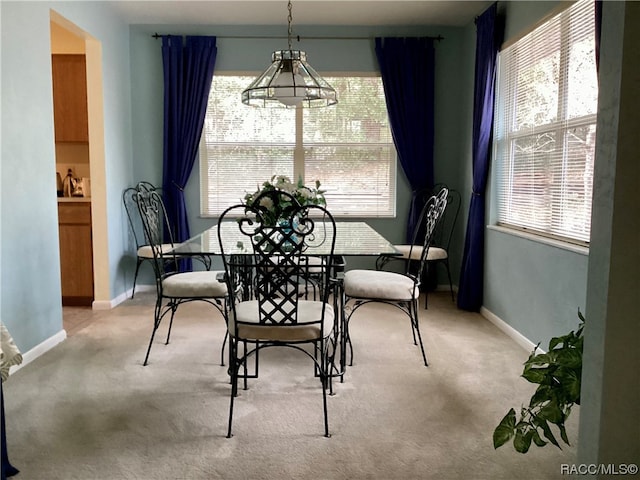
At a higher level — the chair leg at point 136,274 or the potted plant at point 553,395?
the potted plant at point 553,395

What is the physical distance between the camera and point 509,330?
3.84 meters

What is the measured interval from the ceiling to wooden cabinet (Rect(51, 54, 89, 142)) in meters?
0.64

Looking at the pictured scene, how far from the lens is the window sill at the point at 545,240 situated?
9.53 ft

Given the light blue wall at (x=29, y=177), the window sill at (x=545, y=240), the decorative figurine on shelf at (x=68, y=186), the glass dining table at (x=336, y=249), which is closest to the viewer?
the glass dining table at (x=336, y=249)

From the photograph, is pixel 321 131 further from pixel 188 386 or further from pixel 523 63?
pixel 188 386

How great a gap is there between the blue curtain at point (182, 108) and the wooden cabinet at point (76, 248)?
2.71 ft

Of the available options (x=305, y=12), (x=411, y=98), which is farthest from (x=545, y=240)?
(x=305, y=12)

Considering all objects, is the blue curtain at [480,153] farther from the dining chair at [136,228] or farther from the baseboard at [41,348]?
the baseboard at [41,348]

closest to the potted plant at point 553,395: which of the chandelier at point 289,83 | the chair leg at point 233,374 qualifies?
the chair leg at point 233,374

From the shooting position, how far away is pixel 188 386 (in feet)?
9.41

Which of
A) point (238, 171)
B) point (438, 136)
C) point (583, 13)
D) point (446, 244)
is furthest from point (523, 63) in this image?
point (238, 171)

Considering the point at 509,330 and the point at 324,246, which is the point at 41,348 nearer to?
the point at 324,246

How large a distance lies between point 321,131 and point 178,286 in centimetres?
261

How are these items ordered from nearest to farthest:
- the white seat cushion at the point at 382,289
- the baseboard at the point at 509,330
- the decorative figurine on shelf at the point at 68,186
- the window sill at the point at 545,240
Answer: the window sill at the point at 545,240 → the white seat cushion at the point at 382,289 → the baseboard at the point at 509,330 → the decorative figurine on shelf at the point at 68,186
